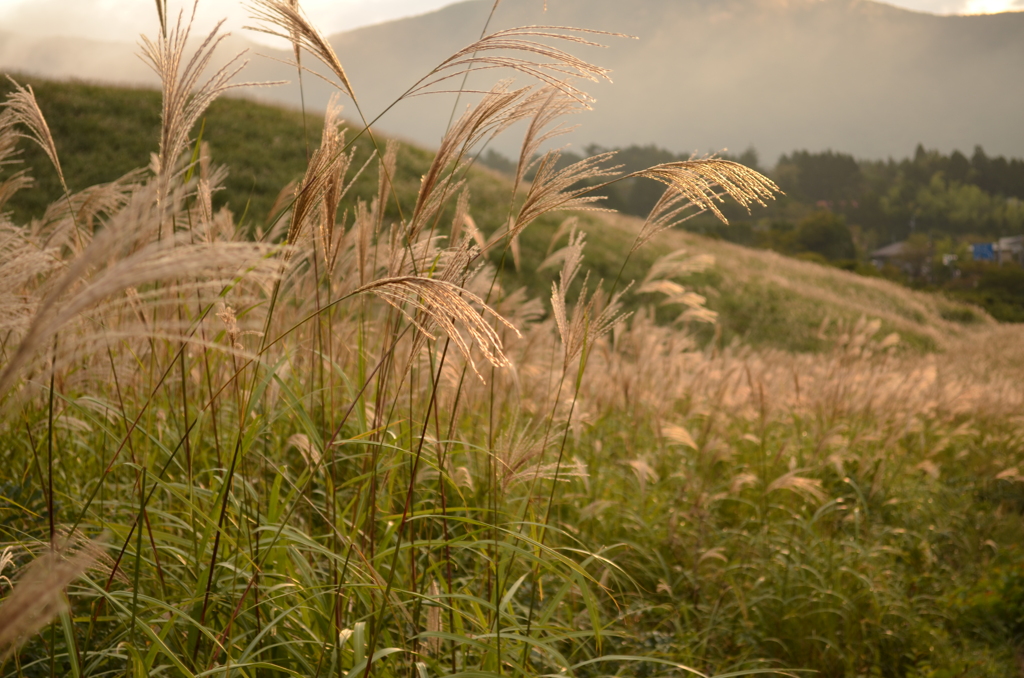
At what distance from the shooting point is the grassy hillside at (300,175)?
1389 cm

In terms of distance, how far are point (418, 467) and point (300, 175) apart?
14.6 meters

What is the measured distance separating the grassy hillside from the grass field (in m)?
9.61

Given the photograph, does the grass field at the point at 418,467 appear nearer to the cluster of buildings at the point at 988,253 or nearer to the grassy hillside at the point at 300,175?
the grassy hillside at the point at 300,175

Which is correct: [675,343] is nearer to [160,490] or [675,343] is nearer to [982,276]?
[160,490]

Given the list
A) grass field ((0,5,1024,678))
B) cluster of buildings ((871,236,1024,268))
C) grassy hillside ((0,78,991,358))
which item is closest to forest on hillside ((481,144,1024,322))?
cluster of buildings ((871,236,1024,268))

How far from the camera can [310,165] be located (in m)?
1.21

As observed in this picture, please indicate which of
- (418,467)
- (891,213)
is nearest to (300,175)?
(418,467)

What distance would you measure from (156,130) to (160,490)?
656 inches

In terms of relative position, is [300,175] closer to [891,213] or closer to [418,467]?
[418,467]

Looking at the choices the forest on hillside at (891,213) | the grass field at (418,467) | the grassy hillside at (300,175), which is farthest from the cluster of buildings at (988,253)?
the grass field at (418,467)

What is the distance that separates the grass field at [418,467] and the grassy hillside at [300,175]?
9.61 m

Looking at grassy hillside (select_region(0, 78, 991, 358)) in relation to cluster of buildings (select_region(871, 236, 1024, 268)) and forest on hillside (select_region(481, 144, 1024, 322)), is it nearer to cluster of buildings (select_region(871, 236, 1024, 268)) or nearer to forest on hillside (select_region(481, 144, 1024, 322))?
forest on hillside (select_region(481, 144, 1024, 322))

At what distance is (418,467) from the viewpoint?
185 centimetres

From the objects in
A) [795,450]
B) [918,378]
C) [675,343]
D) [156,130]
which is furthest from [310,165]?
[156,130]
